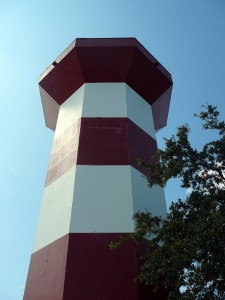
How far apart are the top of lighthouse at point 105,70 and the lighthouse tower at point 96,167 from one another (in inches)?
1.6

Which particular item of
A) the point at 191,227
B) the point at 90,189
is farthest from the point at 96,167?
the point at 191,227

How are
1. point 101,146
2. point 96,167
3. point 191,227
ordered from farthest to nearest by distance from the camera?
point 101,146, point 96,167, point 191,227

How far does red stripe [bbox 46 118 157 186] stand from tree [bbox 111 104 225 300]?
310 centimetres

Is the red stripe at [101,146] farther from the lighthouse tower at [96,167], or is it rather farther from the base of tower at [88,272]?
the base of tower at [88,272]

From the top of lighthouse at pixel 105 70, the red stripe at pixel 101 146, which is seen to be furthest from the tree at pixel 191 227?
the top of lighthouse at pixel 105 70

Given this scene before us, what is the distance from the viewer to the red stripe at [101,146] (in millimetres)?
10461

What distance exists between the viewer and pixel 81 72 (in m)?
13.2

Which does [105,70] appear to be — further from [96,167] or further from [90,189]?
[90,189]

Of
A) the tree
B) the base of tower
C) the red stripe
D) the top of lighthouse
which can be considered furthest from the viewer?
Result: the top of lighthouse

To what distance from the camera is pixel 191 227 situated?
19.4 ft

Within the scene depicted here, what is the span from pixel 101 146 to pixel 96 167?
93cm

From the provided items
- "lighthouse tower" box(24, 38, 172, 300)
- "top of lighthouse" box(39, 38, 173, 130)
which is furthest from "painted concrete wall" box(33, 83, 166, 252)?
"top of lighthouse" box(39, 38, 173, 130)

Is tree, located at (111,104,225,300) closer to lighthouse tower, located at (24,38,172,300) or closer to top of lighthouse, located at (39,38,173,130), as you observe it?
lighthouse tower, located at (24,38,172,300)

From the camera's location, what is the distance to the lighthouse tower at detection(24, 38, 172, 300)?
794cm
